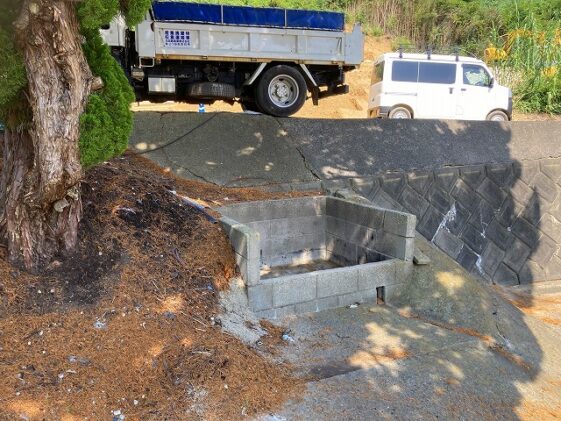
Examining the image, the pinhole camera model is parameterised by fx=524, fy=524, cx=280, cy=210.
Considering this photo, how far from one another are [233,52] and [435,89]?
7715 millimetres

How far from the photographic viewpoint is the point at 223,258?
5277 mm

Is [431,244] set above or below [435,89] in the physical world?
below

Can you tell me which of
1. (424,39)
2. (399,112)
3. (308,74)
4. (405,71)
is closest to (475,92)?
(405,71)

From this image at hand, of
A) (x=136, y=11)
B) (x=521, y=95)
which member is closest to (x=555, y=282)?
(x=136, y=11)

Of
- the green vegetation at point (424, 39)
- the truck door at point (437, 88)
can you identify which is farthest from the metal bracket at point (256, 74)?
the truck door at point (437, 88)

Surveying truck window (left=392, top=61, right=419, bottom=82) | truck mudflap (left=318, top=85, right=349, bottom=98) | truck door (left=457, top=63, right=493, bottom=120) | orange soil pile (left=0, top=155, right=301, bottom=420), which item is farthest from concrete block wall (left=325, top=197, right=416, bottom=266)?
truck door (left=457, top=63, right=493, bottom=120)

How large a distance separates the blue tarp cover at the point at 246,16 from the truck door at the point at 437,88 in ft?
18.5

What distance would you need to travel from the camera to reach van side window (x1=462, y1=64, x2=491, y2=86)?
1509cm

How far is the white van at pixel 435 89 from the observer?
15000 millimetres

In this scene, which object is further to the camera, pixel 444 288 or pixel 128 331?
pixel 444 288

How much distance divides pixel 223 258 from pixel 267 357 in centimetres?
125

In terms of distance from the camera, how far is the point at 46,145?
3.99 meters

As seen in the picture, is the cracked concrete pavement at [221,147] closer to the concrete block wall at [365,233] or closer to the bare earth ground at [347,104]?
the concrete block wall at [365,233]

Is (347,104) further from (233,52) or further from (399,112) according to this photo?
(233,52)
